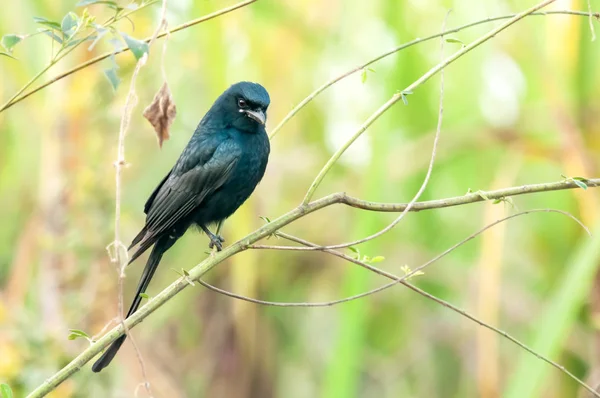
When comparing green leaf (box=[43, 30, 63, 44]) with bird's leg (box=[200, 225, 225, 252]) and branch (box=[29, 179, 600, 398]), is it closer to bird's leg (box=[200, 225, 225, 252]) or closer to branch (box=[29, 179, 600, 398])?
branch (box=[29, 179, 600, 398])

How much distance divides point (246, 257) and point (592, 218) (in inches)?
58.7

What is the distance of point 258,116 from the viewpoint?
2.73 meters

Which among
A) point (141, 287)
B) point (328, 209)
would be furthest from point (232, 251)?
point (328, 209)

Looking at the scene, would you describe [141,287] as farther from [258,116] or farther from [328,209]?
[328,209]

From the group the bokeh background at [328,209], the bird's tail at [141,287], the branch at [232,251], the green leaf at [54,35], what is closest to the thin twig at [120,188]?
the branch at [232,251]

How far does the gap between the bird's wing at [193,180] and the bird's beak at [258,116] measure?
118 millimetres

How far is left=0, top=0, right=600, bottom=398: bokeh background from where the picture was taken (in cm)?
323

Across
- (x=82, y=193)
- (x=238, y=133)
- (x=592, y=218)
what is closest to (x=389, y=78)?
(x=238, y=133)

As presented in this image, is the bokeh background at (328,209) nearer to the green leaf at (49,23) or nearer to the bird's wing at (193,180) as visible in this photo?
the bird's wing at (193,180)

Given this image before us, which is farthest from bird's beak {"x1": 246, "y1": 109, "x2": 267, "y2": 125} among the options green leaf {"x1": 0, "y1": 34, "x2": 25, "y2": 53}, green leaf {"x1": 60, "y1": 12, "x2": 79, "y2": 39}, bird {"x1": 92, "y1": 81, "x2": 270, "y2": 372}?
green leaf {"x1": 0, "y1": 34, "x2": 25, "y2": 53}

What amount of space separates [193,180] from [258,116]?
0.31 meters

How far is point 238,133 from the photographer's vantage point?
283cm

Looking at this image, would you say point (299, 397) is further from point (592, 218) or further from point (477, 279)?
point (592, 218)

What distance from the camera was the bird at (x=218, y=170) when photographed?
2750mm
